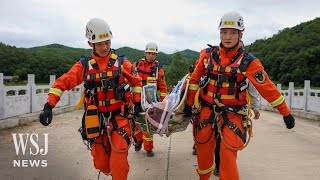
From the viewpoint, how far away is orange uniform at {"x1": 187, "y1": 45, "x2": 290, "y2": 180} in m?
4.05

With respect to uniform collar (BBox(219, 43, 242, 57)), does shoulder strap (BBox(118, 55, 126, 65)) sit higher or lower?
lower

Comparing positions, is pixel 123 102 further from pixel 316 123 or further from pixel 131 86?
pixel 316 123

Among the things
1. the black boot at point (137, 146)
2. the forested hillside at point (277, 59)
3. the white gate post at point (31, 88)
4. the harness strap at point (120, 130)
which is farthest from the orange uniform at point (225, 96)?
the forested hillside at point (277, 59)

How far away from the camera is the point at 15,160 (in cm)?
632

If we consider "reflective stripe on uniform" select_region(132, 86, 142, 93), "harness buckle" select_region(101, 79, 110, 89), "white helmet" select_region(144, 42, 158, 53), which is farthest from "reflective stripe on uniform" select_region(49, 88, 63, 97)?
"white helmet" select_region(144, 42, 158, 53)

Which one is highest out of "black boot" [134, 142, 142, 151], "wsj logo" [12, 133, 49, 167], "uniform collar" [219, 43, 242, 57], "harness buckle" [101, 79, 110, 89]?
"uniform collar" [219, 43, 242, 57]

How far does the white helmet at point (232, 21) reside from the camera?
4.32 meters

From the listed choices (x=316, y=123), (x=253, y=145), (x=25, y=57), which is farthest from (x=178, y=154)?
(x=25, y=57)

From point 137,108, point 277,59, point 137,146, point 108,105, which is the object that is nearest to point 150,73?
point 137,146

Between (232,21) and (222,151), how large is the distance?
5.27ft

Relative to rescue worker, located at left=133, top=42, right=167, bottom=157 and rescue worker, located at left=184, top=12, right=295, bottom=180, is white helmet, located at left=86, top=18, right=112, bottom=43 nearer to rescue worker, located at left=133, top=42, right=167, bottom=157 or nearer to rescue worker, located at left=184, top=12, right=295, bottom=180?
rescue worker, located at left=184, top=12, right=295, bottom=180

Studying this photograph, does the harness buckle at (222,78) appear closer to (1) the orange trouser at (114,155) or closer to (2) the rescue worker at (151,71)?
(1) the orange trouser at (114,155)

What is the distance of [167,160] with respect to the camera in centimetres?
666

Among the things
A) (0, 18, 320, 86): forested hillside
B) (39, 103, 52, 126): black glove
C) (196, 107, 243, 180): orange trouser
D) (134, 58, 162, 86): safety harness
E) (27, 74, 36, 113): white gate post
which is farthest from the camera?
(0, 18, 320, 86): forested hillside
